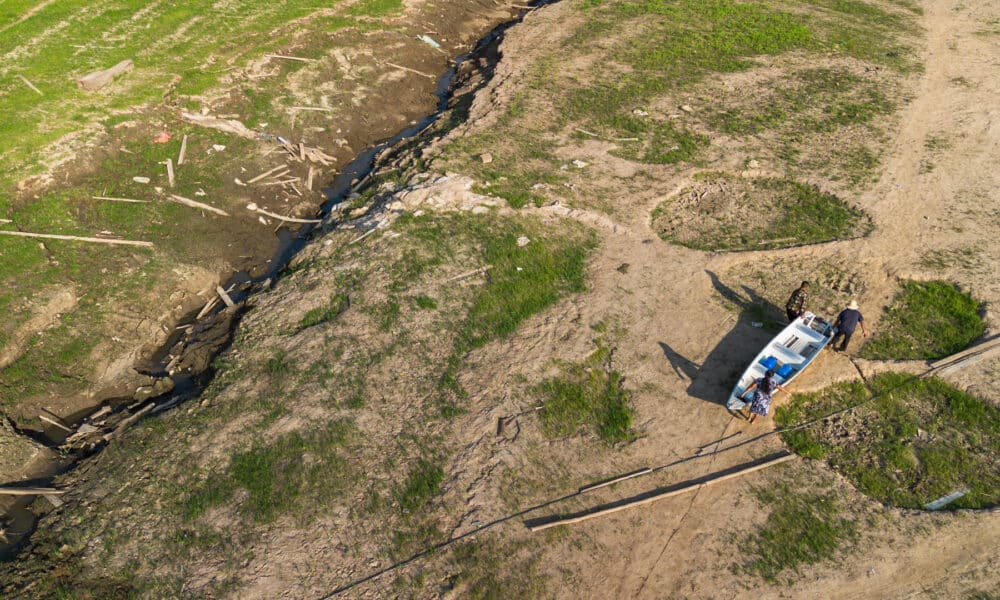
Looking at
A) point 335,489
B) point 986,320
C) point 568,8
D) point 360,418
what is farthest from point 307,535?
point 568,8

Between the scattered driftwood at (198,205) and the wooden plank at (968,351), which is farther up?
the scattered driftwood at (198,205)

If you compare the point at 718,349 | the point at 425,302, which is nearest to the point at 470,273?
the point at 425,302

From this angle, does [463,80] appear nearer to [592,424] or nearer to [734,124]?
[734,124]

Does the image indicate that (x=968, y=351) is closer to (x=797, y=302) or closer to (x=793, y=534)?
(x=797, y=302)

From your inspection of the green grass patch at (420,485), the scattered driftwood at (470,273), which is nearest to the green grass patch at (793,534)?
the green grass patch at (420,485)

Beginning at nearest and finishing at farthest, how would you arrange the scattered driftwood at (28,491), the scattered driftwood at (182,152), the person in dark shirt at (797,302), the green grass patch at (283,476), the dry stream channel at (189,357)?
the green grass patch at (283,476) < the scattered driftwood at (28,491) < the dry stream channel at (189,357) < the person in dark shirt at (797,302) < the scattered driftwood at (182,152)

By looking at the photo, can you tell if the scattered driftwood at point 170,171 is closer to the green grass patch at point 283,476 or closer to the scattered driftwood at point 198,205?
the scattered driftwood at point 198,205
